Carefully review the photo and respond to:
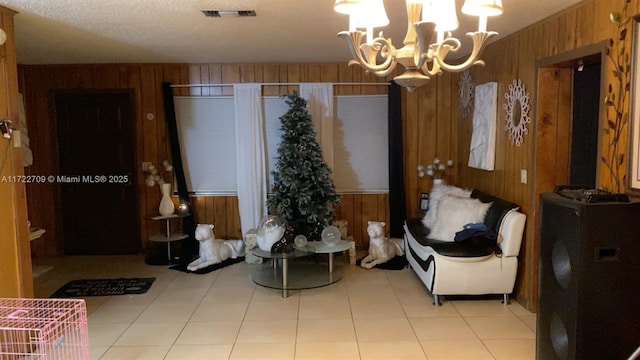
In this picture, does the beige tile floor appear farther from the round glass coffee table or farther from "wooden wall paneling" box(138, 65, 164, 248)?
"wooden wall paneling" box(138, 65, 164, 248)

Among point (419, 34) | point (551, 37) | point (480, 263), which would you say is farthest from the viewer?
point (480, 263)

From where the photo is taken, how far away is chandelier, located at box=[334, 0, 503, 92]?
180 centimetres

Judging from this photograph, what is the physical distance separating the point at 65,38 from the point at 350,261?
141 inches

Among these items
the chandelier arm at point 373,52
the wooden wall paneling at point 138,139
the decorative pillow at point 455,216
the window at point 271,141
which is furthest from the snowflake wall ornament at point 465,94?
the wooden wall paneling at point 138,139

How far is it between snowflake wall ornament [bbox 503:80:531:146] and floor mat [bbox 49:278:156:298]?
3721 mm

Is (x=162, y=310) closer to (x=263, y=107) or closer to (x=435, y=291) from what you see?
(x=435, y=291)

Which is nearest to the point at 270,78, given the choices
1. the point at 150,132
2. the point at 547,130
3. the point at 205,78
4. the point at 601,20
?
the point at 205,78

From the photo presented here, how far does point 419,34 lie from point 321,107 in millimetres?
3786

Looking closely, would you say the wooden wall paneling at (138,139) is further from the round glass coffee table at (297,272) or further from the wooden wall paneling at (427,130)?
the wooden wall paneling at (427,130)

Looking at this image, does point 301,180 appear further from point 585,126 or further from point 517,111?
point 585,126

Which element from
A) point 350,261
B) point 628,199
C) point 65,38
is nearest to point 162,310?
point 350,261

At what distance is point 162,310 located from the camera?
3.90m

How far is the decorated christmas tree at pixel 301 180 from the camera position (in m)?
4.88

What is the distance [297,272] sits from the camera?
4742 mm
